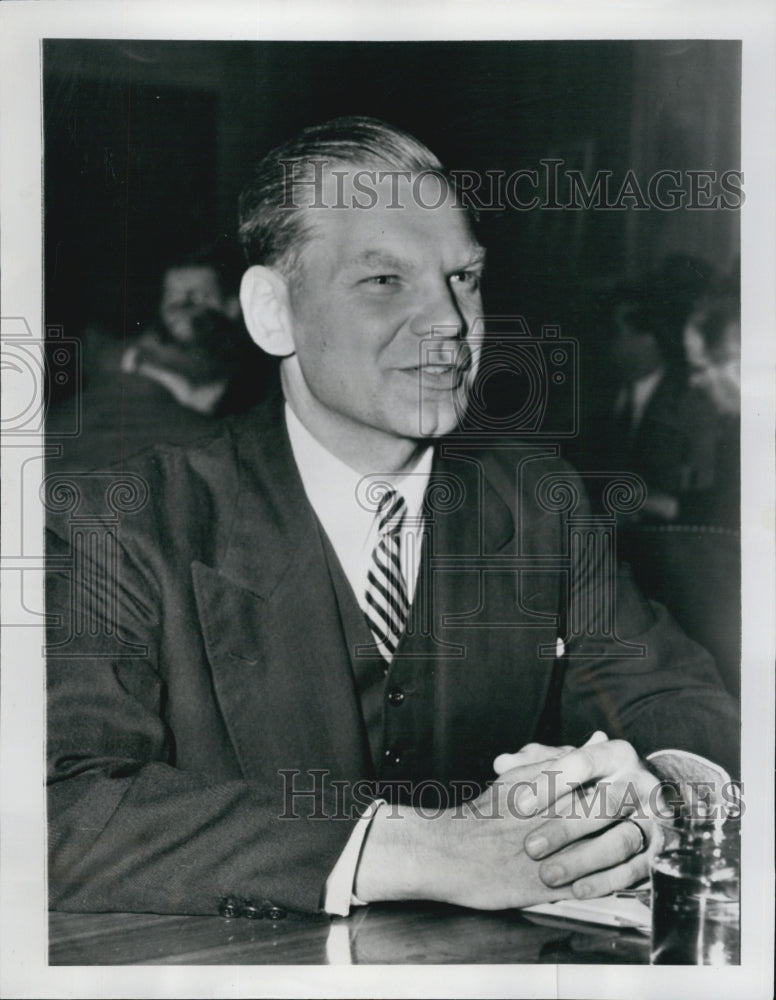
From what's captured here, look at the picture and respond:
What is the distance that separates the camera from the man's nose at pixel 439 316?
188 centimetres

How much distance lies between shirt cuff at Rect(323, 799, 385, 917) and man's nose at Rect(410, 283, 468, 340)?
3.13 ft

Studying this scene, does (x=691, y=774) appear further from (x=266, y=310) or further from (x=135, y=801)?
(x=266, y=310)

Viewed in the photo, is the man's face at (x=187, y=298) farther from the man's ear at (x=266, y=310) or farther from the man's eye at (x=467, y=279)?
the man's eye at (x=467, y=279)

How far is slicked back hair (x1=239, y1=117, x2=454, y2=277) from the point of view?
74.9 inches

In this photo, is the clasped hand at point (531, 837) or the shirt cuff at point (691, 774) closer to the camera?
the clasped hand at point (531, 837)

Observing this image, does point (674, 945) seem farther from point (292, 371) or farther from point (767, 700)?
point (292, 371)

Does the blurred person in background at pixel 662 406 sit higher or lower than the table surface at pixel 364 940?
higher

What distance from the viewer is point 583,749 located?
76.1 inches

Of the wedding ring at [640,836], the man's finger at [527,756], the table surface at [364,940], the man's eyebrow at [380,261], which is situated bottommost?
the table surface at [364,940]

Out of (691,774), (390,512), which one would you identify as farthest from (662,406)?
(691,774)

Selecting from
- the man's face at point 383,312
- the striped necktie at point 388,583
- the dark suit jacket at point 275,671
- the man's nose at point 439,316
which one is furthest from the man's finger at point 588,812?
the man's nose at point 439,316

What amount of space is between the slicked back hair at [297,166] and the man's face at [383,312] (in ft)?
0.14

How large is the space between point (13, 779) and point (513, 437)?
1.17 m

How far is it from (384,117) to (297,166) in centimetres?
19
